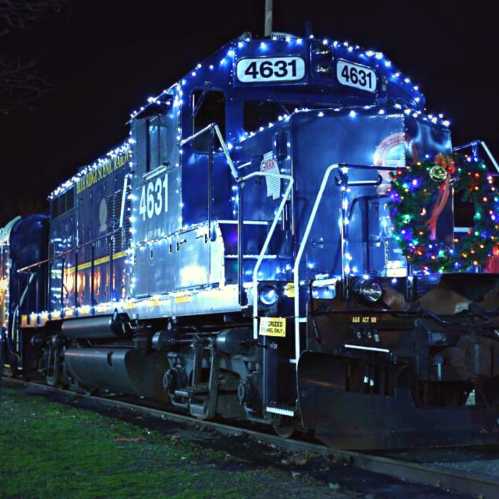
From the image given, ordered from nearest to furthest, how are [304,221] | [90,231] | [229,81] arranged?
[304,221] → [229,81] → [90,231]

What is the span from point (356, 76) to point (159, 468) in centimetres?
509

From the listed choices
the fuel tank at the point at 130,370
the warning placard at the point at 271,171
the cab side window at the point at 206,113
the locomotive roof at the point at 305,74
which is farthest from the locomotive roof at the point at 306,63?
the fuel tank at the point at 130,370

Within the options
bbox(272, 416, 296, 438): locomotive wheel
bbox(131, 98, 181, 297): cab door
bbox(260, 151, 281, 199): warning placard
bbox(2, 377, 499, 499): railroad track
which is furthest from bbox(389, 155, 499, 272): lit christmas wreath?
bbox(131, 98, 181, 297): cab door

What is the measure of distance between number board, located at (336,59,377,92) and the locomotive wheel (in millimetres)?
3937

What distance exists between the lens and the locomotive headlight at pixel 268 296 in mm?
7672

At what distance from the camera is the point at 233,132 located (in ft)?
31.3

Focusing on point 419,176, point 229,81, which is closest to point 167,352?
point 229,81

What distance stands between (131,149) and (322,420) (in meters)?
5.69

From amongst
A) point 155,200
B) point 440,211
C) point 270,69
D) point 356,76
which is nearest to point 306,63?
point 270,69

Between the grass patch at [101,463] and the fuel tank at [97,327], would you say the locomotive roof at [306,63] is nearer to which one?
the fuel tank at [97,327]

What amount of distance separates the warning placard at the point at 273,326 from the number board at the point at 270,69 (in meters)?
3.01

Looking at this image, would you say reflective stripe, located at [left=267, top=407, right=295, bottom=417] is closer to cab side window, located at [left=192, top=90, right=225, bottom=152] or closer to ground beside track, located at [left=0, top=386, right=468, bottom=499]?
ground beside track, located at [left=0, top=386, right=468, bottom=499]

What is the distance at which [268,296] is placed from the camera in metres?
7.69

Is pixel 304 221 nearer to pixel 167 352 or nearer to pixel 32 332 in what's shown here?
pixel 167 352
